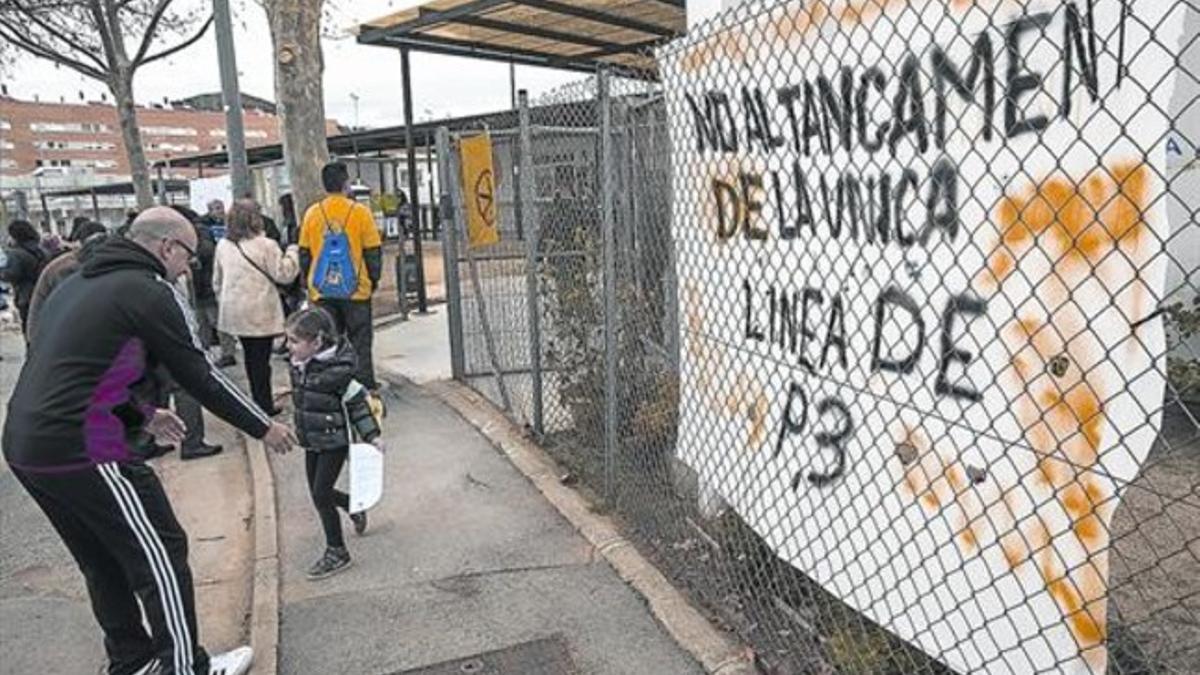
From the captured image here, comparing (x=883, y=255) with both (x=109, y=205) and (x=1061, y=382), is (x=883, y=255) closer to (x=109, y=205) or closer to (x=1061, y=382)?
(x=1061, y=382)

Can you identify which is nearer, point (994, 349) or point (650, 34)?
point (994, 349)

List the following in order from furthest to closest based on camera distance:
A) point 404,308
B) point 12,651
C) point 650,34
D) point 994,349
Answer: point 404,308 → point 650,34 → point 12,651 → point 994,349

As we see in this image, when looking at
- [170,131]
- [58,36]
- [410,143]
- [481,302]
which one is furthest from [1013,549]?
[170,131]

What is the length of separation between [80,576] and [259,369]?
237cm

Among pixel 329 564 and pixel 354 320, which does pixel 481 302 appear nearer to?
pixel 354 320

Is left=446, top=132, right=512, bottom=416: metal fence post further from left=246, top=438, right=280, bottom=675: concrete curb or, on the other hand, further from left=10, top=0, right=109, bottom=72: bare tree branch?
left=10, top=0, right=109, bottom=72: bare tree branch

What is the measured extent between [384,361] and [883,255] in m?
7.51

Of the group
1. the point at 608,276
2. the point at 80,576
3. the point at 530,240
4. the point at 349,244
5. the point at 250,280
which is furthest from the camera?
the point at 250,280

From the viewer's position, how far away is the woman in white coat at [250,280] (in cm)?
655

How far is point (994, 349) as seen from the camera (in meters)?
2.14

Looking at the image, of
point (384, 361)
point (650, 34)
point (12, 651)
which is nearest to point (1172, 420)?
point (650, 34)

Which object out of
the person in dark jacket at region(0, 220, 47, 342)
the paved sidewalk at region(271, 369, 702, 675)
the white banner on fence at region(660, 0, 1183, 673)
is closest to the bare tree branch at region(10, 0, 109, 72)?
the person in dark jacket at region(0, 220, 47, 342)

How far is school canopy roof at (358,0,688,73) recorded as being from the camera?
20.9ft

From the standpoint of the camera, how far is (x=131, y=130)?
1831 centimetres
